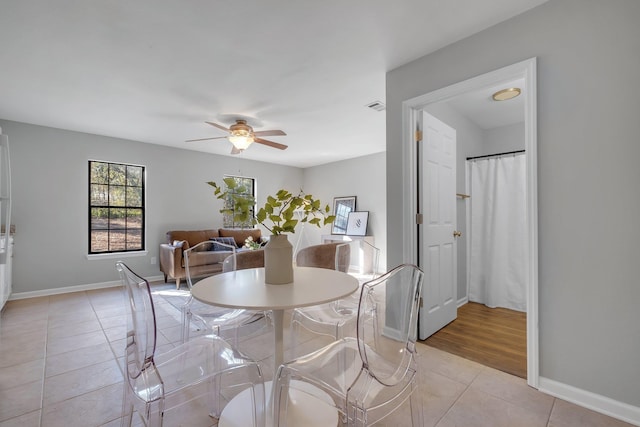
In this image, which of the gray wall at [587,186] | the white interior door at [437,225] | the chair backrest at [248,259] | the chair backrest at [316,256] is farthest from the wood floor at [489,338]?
the chair backrest at [248,259]

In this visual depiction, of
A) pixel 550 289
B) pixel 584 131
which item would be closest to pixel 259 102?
pixel 584 131

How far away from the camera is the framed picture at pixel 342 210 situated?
619 centimetres

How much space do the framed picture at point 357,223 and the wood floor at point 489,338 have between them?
9.16 ft

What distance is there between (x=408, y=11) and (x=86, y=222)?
5217mm

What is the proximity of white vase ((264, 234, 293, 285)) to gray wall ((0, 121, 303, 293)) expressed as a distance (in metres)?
4.34

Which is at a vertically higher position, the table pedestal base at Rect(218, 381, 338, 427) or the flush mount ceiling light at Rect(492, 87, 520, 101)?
the flush mount ceiling light at Rect(492, 87, 520, 101)

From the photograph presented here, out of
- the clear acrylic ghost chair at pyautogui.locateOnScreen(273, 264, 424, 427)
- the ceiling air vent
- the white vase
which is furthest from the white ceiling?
the clear acrylic ghost chair at pyautogui.locateOnScreen(273, 264, 424, 427)

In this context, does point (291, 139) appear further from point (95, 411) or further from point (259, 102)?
point (95, 411)

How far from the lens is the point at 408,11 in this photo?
1833mm

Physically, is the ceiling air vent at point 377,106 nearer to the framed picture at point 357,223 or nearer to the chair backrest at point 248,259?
the chair backrest at point 248,259

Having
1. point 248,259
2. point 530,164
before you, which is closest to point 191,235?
point 248,259

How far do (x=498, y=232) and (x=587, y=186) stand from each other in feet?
6.62

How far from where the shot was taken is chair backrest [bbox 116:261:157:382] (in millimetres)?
1087

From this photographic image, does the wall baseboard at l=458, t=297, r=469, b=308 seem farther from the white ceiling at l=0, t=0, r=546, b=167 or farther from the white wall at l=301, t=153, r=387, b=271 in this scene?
the white ceiling at l=0, t=0, r=546, b=167
